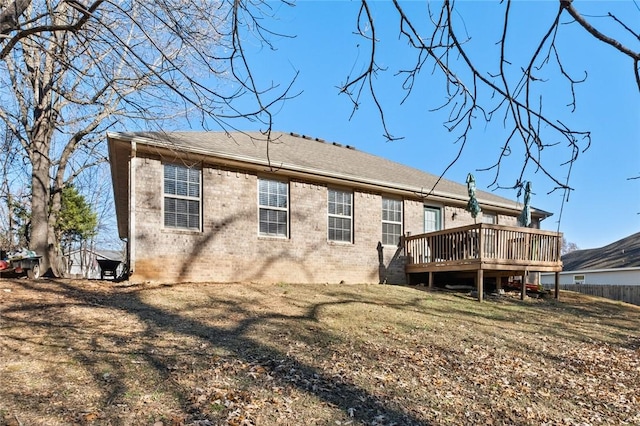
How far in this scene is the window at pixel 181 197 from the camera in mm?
9820

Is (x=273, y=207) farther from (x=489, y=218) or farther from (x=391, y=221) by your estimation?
(x=489, y=218)

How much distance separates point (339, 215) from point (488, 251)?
13.7ft

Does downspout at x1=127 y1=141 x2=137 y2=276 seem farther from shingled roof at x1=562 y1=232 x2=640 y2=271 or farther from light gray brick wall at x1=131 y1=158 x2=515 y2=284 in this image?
shingled roof at x1=562 y1=232 x2=640 y2=271

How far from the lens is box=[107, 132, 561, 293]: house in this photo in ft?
31.4

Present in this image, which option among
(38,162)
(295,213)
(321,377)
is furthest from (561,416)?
(38,162)

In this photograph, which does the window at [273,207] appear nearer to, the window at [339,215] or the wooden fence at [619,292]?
the window at [339,215]

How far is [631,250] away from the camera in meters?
25.1

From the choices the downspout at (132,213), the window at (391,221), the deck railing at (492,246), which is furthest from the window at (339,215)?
the downspout at (132,213)

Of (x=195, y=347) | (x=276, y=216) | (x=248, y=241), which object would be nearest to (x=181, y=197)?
(x=248, y=241)

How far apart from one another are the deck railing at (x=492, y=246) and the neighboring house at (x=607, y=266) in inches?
516

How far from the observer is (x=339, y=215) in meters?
12.4

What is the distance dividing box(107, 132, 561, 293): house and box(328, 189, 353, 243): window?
3 cm

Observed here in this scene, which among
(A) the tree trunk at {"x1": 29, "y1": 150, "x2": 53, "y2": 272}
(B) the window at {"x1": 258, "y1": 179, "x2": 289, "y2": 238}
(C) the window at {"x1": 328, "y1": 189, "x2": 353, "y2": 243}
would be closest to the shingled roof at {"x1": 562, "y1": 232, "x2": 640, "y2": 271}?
(C) the window at {"x1": 328, "y1": 189, "x2": 353, "y2": 243}

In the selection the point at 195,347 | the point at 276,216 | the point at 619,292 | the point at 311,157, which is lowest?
the point at 619,292
